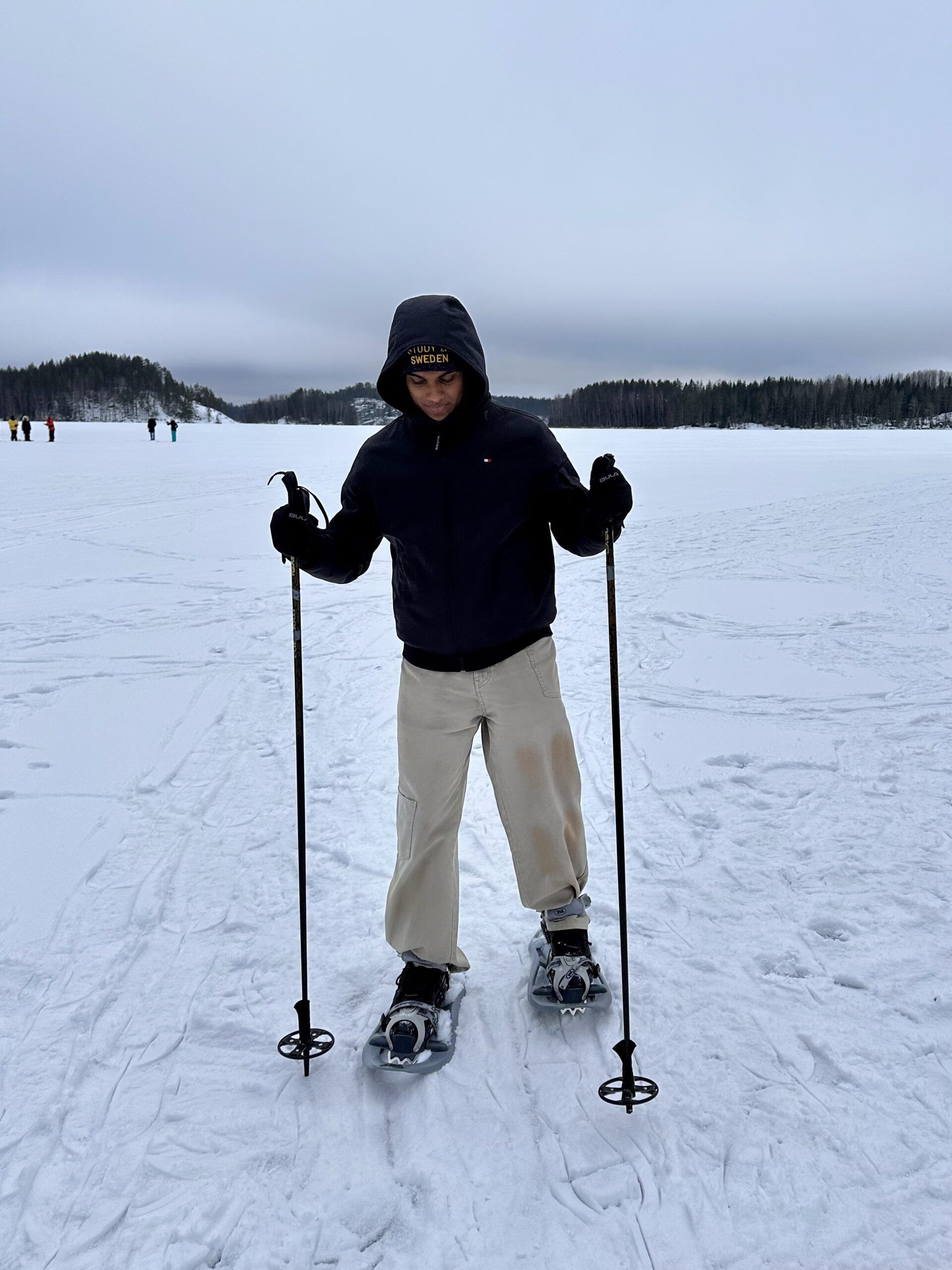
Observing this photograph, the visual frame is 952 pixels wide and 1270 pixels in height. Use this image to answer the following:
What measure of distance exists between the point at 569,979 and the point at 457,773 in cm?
76

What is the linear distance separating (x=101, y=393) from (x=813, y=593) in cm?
11880

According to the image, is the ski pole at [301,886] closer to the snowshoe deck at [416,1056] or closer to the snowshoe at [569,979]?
the snowshoe deck at [416,1056]

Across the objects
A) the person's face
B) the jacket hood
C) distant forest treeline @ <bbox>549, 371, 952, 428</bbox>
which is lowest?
the person's face

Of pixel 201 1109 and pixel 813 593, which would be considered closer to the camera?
pixel 201 1109

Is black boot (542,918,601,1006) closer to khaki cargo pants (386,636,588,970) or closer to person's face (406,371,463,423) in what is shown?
khaki cargo pants (386,636,588,970)

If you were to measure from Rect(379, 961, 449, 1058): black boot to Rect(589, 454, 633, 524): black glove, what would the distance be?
1555mm

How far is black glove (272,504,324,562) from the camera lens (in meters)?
2.45

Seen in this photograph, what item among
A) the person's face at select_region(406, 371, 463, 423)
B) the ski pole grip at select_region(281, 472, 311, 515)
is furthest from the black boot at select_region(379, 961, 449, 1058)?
the person's face at select_region(406, 371, 463, 423)

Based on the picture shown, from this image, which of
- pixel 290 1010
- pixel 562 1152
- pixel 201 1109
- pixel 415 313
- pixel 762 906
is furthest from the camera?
pixel 762 906

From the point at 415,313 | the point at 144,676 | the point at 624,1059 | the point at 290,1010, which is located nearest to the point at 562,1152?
the point at 624,1059

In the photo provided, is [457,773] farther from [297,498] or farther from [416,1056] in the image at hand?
[297,498]

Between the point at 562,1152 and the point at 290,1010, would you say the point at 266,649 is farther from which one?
the point at 562,1152

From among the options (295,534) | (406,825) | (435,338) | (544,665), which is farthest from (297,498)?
(406,825)

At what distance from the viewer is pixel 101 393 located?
10831 cm
